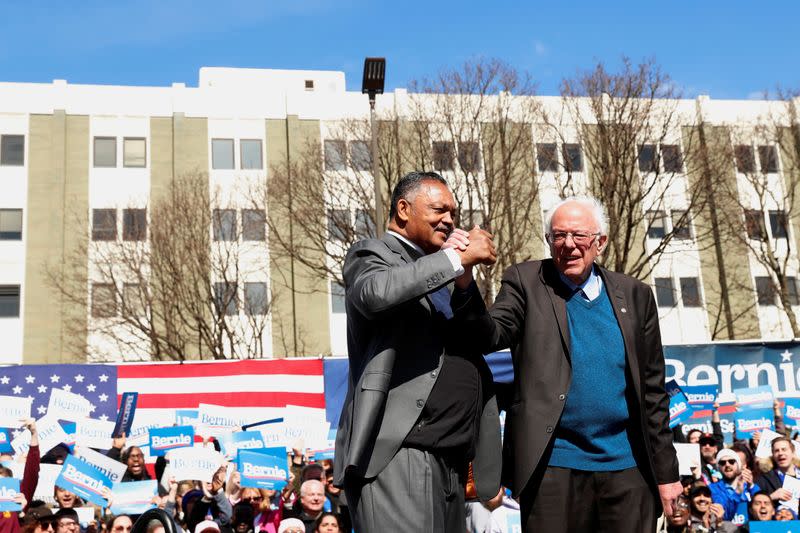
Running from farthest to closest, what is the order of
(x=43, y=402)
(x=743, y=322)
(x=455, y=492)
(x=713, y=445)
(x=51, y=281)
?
(x=743, y=322) < (x=51, y=281) < (x=43, y=402) < (x=713, y=445) < (x=455, y=492)

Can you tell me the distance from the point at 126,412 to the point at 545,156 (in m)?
17.0

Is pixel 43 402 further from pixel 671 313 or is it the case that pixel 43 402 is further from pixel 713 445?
pixel 671 313

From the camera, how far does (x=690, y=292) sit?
3803 cm

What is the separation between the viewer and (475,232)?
3.35 metres

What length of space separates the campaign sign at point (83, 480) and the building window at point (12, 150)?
2932cm

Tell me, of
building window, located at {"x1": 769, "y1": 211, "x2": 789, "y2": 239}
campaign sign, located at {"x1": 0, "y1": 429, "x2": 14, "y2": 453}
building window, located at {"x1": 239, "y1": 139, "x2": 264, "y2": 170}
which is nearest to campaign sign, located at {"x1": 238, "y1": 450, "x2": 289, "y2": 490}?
campaign sign, located at {"x1": 0, "y1": 429, "x2": 14, "y2": 453}

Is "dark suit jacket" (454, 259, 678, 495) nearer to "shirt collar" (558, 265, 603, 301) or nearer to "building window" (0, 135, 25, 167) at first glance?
"shirt collar" (558, 265, 603, 301)

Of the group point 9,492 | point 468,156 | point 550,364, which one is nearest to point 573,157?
point 468,156

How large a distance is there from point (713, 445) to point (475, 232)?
9959mm

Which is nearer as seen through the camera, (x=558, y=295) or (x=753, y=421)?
(x=558, y=295)

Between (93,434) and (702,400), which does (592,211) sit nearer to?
(93,434)

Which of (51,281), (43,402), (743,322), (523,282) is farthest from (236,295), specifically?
(523,282)

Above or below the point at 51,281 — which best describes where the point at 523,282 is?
below

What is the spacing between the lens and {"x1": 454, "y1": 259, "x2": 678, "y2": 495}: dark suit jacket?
3.73 meters
